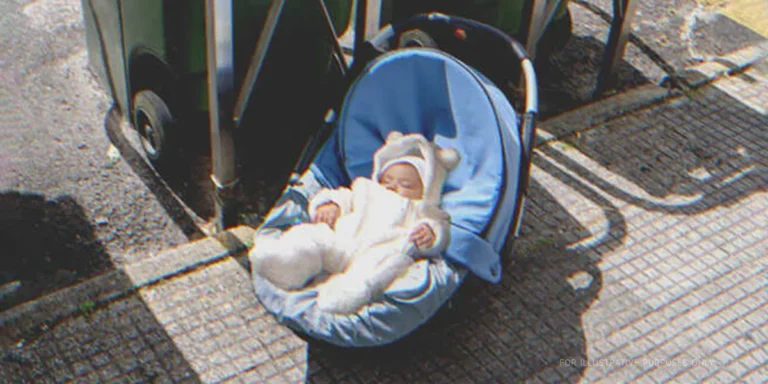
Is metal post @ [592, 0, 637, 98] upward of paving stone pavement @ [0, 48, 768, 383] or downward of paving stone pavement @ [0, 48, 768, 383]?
upward

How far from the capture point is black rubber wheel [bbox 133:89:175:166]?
4.64 meters

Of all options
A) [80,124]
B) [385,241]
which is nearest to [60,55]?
[80,124]

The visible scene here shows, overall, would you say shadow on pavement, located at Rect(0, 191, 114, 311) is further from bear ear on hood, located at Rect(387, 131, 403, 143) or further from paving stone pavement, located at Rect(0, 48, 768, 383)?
bear ear on hood, located at Rect(387, 131, 403, 143)

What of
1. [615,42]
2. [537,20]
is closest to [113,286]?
[537,20]

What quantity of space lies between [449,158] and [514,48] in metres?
0.64

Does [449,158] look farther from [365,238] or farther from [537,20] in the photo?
[537,20]

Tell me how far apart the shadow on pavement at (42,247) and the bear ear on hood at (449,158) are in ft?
5.34

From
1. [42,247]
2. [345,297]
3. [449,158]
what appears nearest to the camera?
[345,297]

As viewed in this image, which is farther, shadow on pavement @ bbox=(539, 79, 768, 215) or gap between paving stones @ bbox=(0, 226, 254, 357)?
shadow on pavement @ bbox=(539, 79, 768, 215)

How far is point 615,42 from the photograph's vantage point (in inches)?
216

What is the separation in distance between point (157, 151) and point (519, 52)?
1.92m

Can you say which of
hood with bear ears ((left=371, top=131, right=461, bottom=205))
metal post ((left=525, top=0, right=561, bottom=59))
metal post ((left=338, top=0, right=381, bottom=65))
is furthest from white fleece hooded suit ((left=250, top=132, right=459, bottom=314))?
metal post ((left=525, top=0, right=561, bottom=59))

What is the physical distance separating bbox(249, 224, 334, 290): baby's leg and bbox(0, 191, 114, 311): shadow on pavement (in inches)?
40.1

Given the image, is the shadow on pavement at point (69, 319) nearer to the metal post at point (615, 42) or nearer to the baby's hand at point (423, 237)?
the baby's hand at point (423, 237)
